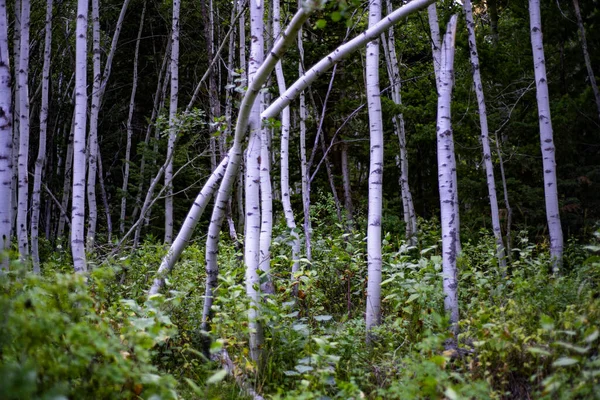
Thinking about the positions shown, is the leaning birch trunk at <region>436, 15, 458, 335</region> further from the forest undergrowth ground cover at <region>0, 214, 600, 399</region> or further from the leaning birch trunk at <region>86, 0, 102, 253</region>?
the leaning birch trunk at <region>86, 0, 102, 253</region>

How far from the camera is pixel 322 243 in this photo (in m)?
8.28

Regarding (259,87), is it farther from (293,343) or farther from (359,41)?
(293,343)

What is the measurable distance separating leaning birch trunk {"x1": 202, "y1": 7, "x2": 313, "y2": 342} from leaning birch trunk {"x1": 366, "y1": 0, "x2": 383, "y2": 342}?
1443 mm

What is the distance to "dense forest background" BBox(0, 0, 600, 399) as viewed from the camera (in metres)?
2.97

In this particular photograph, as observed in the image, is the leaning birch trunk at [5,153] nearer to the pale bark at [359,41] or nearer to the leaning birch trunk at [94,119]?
the pale bark at [359,41]

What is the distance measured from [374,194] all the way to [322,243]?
9.70ft

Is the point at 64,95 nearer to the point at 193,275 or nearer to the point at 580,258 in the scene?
the point at 193,275

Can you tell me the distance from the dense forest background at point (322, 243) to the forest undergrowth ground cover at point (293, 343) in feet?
0.07

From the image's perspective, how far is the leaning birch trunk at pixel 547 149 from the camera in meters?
7.56

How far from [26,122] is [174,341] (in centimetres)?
455

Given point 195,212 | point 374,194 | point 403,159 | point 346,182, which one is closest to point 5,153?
point 195,212

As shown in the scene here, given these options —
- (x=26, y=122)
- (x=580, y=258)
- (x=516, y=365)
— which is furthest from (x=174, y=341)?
(x=580, y=258)

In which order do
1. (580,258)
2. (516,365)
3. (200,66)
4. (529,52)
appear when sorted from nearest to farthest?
1. (516,365)
2. (580,258)
3. (529,52)
4. (200,66)

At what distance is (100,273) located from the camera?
3.09 m
